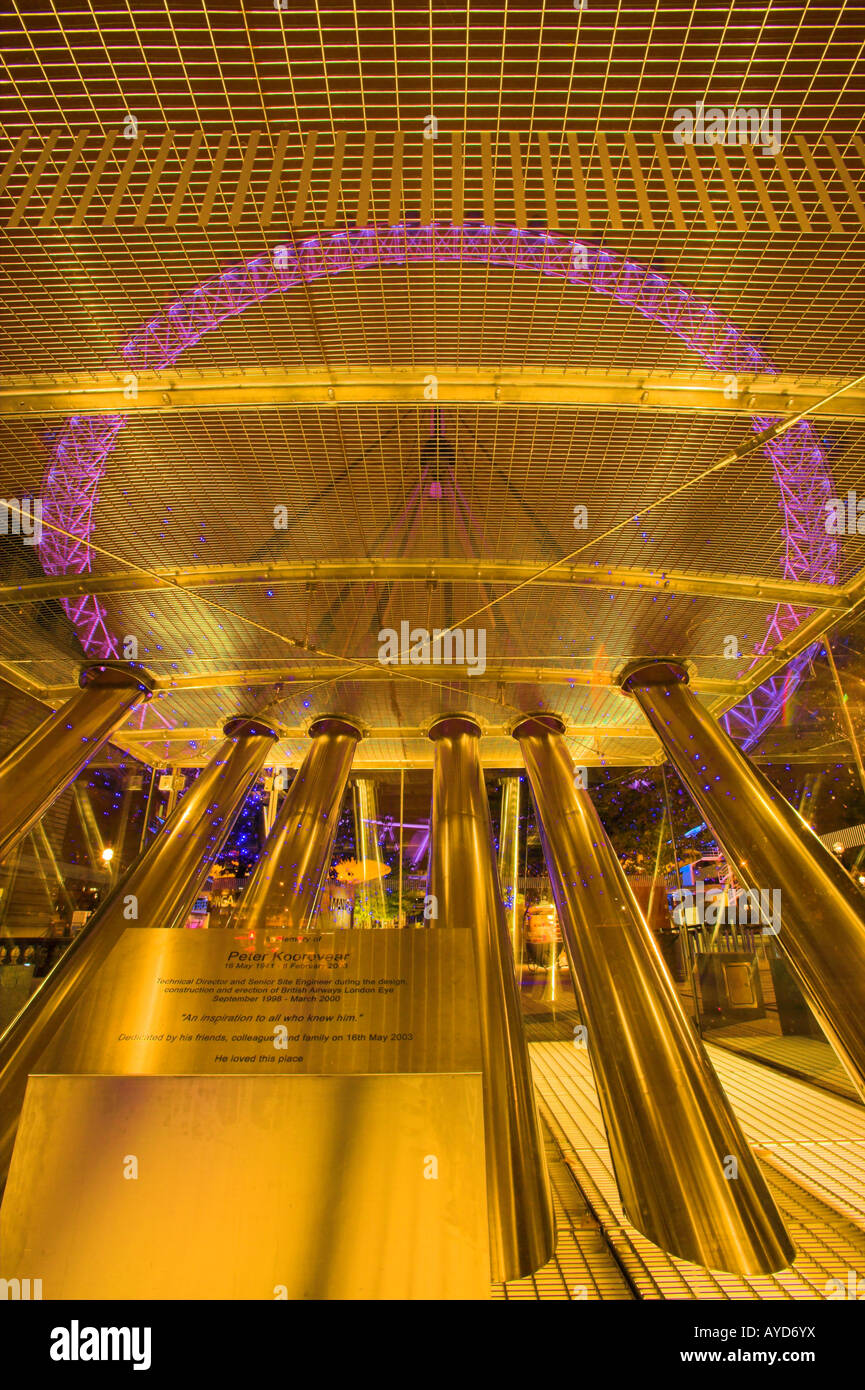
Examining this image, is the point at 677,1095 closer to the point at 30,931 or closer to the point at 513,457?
the point at 513,457

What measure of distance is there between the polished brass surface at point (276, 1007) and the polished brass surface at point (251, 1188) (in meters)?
0.08

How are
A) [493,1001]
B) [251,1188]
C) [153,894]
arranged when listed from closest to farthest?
[251,1188] < [493,1001] < [153,894]

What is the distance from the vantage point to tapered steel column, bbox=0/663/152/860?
452 centimetres

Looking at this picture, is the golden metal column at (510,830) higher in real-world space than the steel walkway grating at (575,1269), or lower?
higher

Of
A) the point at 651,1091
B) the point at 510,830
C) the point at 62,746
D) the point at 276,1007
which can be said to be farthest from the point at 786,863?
the point at 62,746

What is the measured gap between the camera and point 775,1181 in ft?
10.9

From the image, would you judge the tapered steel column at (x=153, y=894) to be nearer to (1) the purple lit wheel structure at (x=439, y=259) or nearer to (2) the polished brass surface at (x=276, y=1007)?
(2) the polished brass surface at (x=276, y=1007)

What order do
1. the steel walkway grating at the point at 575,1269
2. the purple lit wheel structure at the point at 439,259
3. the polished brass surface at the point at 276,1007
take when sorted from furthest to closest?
the purple lit wheel structure at the point at 439,259, the steel walkway grating at the point at 575,1269, the polished brass surface at the point at 276,1007

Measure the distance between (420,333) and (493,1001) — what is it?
387 centimetres

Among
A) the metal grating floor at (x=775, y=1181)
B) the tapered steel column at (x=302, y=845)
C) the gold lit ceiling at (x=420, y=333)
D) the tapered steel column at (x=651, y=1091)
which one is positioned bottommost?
the metal grating floor at (x=775, y=1181)

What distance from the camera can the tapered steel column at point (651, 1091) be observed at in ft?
8.80

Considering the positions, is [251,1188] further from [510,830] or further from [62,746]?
[510,830]

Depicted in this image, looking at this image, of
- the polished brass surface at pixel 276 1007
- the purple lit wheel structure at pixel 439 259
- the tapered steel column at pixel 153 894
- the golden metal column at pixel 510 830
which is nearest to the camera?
the polished brass surface at pixel 276 1007

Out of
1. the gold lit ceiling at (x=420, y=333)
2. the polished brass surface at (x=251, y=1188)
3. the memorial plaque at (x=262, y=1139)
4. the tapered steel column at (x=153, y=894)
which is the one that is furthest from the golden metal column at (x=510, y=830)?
the polished brass surface at (x=251, y=1188)
